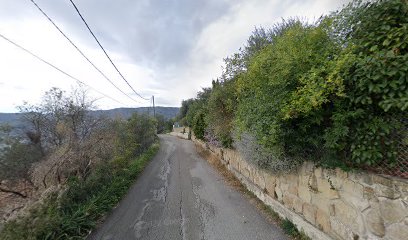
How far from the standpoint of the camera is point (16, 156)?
31.2 feet

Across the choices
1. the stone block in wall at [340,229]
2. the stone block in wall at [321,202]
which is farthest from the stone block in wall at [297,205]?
the stone block in wall at [340,229]

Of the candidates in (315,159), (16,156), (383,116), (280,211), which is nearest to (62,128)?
(16,156)

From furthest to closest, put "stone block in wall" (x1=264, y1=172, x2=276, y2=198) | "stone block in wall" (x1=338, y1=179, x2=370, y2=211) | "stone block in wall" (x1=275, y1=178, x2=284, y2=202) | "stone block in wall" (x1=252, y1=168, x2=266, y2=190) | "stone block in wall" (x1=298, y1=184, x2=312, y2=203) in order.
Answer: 1. "stone block in wall" (x1=252, y1=168, x2=266, y2=190)
2. "stone block in wall" (x1=264, y1=172, x2=276, y2=198)
3. "stone block in wall" (x1=275, y1=178, x2=284, y2=202)
4. "stone block in wall" (x1=298, y1=184, x2=312, y2=203)
5. "stone block in wall" (x1=338, y1=179, x2=370, y2=211)

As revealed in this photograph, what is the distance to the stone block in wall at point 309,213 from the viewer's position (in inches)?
136

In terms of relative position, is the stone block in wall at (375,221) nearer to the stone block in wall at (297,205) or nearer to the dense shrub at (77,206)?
the stone block in wall at (297,205)

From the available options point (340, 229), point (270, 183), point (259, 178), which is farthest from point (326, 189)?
point (259, 178)

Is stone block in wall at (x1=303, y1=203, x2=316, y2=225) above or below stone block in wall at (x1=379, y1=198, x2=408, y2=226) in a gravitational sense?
below

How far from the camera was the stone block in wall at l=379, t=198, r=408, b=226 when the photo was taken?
7.05 feet

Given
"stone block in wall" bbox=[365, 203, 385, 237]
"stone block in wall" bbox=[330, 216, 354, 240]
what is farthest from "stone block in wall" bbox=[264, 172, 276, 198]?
"stone block in wall" bbox=[365, 203, 385, 237]

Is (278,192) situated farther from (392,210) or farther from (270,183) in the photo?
(392,210)

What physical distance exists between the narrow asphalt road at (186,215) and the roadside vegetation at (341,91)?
1.63 m

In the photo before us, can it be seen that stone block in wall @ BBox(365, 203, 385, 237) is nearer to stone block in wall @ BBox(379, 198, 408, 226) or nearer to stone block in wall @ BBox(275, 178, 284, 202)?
stone block in wall @ BBox(379, 198, 408, 226)

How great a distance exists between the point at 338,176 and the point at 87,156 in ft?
24.7

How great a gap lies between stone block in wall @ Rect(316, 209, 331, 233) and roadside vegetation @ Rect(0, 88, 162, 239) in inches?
192
